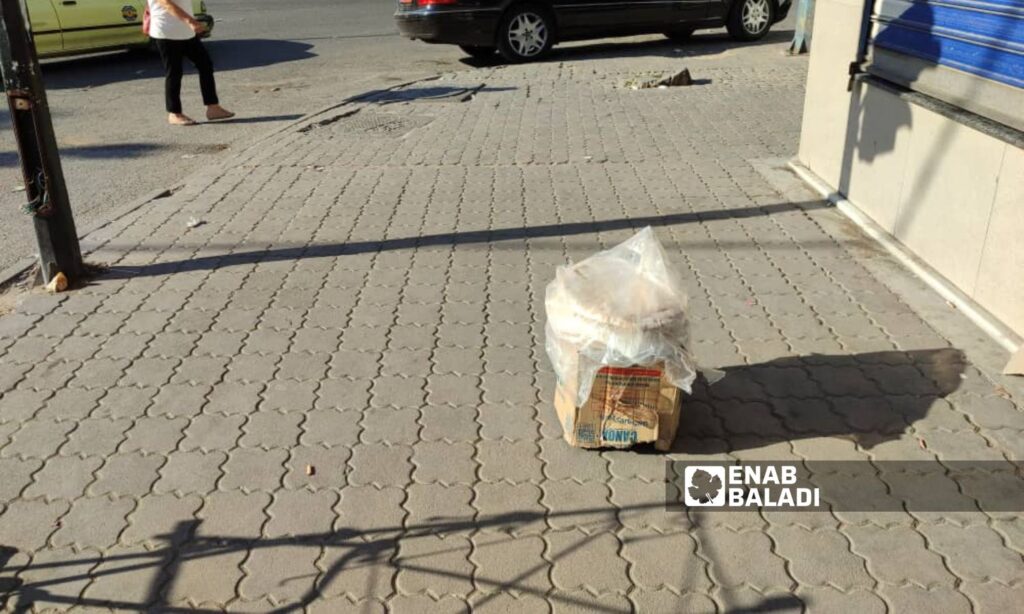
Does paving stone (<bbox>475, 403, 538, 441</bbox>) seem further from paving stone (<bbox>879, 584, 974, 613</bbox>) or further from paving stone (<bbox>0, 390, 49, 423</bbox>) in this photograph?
paving stone (<bbox>0, 390, 49, 423</bbox>)

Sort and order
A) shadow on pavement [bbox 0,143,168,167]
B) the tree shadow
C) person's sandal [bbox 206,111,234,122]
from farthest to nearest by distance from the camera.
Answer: person's sandal [bbox 206,111,234,122]
shadow on pavement [bbox 0,143,168,167]
the tree shadow

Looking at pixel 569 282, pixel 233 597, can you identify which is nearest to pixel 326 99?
pixel 569 282

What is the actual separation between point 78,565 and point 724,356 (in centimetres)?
301

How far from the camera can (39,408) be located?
4383mm

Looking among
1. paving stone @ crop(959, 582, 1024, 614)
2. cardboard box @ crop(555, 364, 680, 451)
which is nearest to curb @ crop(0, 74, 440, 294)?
cardboard box @ crop(555, 364, 680, 451)

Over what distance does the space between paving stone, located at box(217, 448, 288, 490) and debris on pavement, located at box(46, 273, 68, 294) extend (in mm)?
2505

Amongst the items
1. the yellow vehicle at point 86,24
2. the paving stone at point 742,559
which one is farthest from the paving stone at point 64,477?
the yellow vehicle at point 86,24

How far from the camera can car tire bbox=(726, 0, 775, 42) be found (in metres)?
15.1

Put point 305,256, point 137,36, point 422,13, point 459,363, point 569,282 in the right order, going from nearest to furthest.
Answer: point 569,282 < point 459,363 < point 305,256 < point 422,13 < point 137,36

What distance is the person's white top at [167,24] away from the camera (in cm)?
1002

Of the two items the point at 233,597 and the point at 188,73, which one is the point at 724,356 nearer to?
the point at 233,597

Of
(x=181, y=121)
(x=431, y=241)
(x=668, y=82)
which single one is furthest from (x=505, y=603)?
(x=668, y=82)

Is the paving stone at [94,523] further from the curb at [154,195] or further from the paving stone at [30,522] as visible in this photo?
the curb at [154,195]
